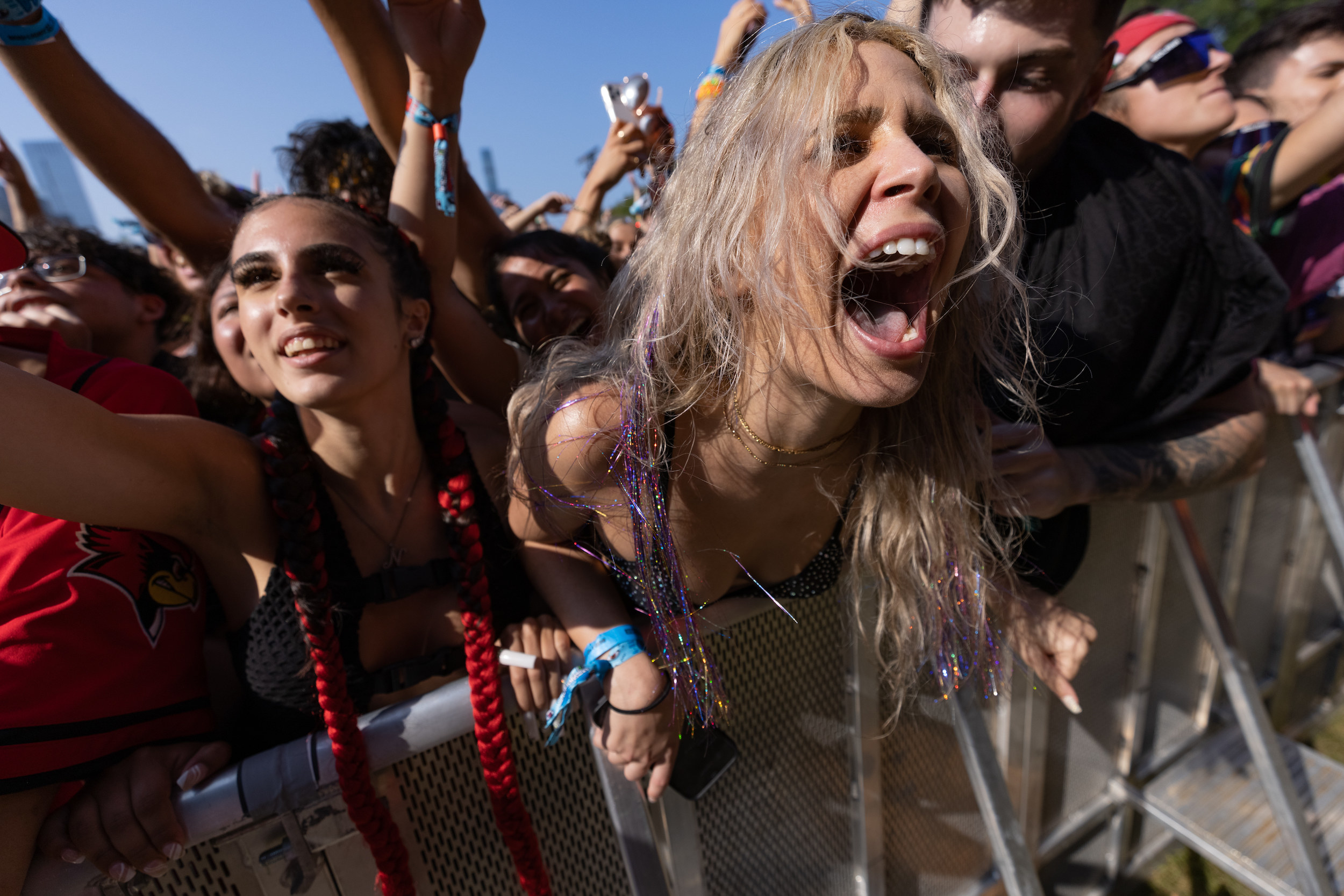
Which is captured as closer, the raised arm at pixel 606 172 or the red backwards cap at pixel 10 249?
the red backwards cap at pixel 10 249

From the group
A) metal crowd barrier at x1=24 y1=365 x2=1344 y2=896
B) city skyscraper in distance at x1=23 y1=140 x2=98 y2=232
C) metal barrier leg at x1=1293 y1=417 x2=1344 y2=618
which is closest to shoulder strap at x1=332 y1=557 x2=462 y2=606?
metal crowd barrier at x1=24 y1=365 x2=1344 y2=896

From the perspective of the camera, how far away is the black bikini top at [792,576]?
1338mm

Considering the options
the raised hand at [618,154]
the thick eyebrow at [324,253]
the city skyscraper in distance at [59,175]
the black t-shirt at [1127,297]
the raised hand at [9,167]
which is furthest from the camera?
the city skyscraper in distance at [59,175]

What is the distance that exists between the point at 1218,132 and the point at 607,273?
7.16ft

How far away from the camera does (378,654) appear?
1361 millimetres

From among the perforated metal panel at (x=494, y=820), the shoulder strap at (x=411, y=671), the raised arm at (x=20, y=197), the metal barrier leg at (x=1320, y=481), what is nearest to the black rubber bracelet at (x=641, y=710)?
the perforated metal panel at (x=494, y=820)

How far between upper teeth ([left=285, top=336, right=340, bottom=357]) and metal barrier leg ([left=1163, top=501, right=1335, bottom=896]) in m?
2.35

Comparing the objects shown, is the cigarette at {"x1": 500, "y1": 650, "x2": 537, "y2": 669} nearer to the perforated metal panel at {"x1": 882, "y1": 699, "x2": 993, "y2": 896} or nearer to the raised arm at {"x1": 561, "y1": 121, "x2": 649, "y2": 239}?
the perforated metal panel at {"x1": 882, "y1": 699, "x2": 993, "y2": 896}

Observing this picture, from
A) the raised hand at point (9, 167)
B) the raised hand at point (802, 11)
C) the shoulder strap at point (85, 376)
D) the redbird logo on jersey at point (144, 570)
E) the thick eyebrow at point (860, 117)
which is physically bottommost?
the redbird logo on jersey at point (144, 570)

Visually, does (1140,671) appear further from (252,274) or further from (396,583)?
(252,274)

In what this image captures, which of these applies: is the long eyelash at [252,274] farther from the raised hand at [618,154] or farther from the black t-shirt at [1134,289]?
the black t-shirt at [1134,289]

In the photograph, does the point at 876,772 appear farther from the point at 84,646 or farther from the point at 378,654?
the point at 84,646

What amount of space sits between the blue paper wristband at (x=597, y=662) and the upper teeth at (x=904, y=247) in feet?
2.69

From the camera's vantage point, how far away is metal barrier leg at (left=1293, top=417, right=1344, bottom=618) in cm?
224
